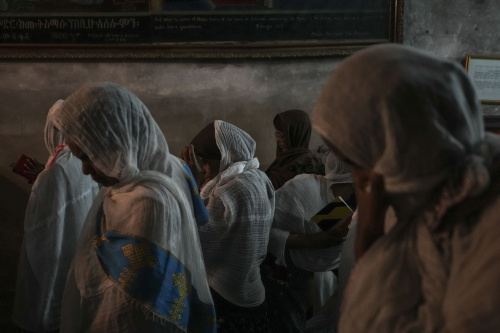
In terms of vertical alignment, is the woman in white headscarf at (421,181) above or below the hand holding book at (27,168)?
above

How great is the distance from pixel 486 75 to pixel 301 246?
278 cm

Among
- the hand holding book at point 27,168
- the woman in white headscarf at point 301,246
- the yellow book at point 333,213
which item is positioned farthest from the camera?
the hand holding book at point 27,168

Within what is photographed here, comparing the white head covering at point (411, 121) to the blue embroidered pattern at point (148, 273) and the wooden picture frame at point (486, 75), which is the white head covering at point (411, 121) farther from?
the wooden picture frame at point (486, 75)

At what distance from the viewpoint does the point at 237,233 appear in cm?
297

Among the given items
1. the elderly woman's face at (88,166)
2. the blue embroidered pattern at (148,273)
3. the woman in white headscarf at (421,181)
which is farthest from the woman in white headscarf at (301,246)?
the woman in white headscarf at (421,181)

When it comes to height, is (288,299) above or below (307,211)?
below

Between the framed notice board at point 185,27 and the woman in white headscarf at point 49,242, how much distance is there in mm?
1539

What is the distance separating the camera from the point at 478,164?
97 cm

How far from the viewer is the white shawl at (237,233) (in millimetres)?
2959

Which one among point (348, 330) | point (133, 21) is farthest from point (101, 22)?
point (348, 330)

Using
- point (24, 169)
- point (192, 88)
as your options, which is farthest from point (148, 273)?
point (192, 88)

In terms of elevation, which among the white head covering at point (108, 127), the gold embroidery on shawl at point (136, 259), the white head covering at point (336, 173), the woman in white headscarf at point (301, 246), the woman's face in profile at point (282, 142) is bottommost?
the woman in white headscarf at point (301, 246)

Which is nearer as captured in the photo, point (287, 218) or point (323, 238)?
point (323, 238)

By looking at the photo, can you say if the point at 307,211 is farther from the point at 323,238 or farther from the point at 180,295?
the point at 180,295
